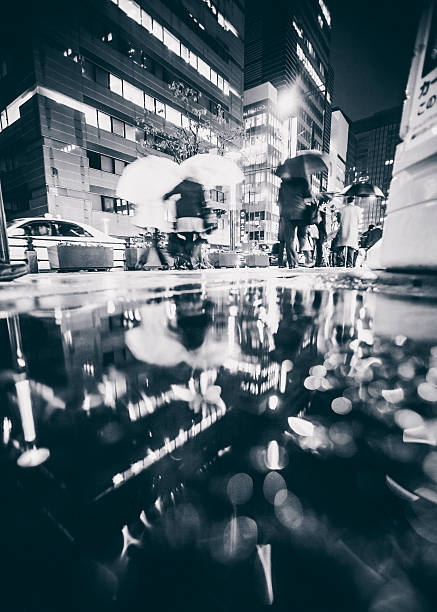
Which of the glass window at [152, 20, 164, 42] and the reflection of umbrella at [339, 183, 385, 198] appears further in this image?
the glass window at [152, 20, 164, 42]

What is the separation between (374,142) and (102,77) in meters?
92.9

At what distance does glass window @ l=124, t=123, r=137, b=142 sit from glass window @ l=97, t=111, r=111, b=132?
4.66 ft

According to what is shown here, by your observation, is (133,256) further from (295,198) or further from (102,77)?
(102,77)

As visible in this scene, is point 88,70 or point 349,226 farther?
point 88,70

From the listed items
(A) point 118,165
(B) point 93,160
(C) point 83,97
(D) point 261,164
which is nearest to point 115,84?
(C) point 83,97

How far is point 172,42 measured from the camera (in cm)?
2555

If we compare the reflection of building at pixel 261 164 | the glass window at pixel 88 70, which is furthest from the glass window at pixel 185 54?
the reflection of building at pixel 261 164

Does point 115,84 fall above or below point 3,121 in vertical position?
above

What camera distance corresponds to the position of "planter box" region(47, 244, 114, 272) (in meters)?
7.39

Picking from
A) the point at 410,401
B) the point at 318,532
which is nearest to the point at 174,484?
the point at 318,532

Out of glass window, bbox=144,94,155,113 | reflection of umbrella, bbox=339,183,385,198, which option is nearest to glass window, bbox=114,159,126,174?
glass window, bbox=144,94,155,113

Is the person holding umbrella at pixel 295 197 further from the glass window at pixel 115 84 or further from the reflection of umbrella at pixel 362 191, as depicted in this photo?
the glass window at pixel 115 84

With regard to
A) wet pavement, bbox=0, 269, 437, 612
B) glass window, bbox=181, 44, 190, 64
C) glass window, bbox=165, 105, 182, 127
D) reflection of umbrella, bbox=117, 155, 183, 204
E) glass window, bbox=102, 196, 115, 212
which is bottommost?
wet pavement, bbox=0, 269, 437, 612

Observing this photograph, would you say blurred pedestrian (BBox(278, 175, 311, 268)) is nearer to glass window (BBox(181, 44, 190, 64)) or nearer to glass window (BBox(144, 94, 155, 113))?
glass window (BBox(144, 94, 155, 113))
